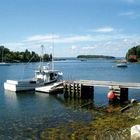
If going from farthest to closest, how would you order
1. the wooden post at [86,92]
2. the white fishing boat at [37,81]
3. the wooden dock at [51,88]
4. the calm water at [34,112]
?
1. the white fishing boat at [37,81]
2. the wooden dock at [51,88]
3. the wooden post at [86,92]
4. the calm water at [34,112]

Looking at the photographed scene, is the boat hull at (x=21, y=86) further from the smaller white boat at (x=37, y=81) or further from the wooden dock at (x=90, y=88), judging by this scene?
the wooden dock at (x=90, y=88)

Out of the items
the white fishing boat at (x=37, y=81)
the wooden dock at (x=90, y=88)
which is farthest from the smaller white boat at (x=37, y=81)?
the wooden dock at (x=90, y=88)

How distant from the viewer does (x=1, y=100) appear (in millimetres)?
58938

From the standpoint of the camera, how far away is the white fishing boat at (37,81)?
2717 inches

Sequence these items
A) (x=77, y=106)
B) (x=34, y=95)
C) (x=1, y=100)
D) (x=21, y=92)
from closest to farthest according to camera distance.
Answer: (x=77, y=106), (x=1, y=100), (x=34, y=95), (x=21, y=92)

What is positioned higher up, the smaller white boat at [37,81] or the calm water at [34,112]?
the smaller white boat at [37,81]

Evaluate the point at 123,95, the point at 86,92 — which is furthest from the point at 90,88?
the point at 123,95

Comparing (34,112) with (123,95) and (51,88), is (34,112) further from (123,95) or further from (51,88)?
(51,88)

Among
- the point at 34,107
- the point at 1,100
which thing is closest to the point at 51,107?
the point at 34,107

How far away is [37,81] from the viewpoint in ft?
231

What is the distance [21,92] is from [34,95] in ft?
16.9

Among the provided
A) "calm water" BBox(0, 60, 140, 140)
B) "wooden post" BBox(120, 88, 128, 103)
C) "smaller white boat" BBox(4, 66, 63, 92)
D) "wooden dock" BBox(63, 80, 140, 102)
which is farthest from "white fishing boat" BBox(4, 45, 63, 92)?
"wooden post" BBox(120, 88, 128, 103)

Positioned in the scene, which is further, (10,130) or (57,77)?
(57,77)

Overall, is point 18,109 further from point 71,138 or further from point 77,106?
point 71,138
